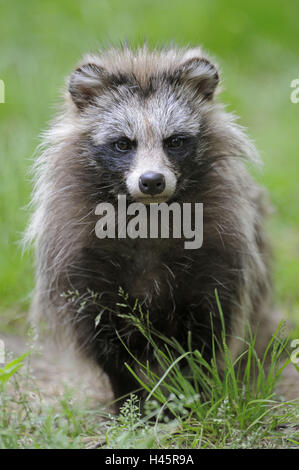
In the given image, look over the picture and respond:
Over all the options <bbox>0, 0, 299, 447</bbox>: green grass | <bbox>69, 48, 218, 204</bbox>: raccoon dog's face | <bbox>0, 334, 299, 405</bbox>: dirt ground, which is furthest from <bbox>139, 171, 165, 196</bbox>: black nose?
<bbox>0, 0, 299, 447</bbox>: green grass

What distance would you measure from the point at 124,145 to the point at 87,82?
50 cm

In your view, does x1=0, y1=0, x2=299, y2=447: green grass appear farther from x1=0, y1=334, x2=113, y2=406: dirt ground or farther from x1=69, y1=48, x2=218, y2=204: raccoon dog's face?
x1=69, y1=48, x2=218, y2=204: raccoon dog's face

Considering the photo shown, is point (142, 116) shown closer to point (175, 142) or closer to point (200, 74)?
point (175, 142)

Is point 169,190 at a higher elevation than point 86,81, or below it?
below

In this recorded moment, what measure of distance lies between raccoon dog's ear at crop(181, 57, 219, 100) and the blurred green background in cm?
234

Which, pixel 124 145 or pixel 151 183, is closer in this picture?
pixel 151 183

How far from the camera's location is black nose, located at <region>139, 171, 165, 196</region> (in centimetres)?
400

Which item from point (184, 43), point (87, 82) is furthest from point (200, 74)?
point (184, 43)

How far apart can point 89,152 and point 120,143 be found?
231 mm

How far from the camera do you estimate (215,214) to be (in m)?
4.56

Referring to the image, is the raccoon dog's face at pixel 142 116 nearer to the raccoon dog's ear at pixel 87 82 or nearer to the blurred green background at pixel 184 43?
the raccoon dog's ear at pixel 87 82

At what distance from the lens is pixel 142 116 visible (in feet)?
14.2
